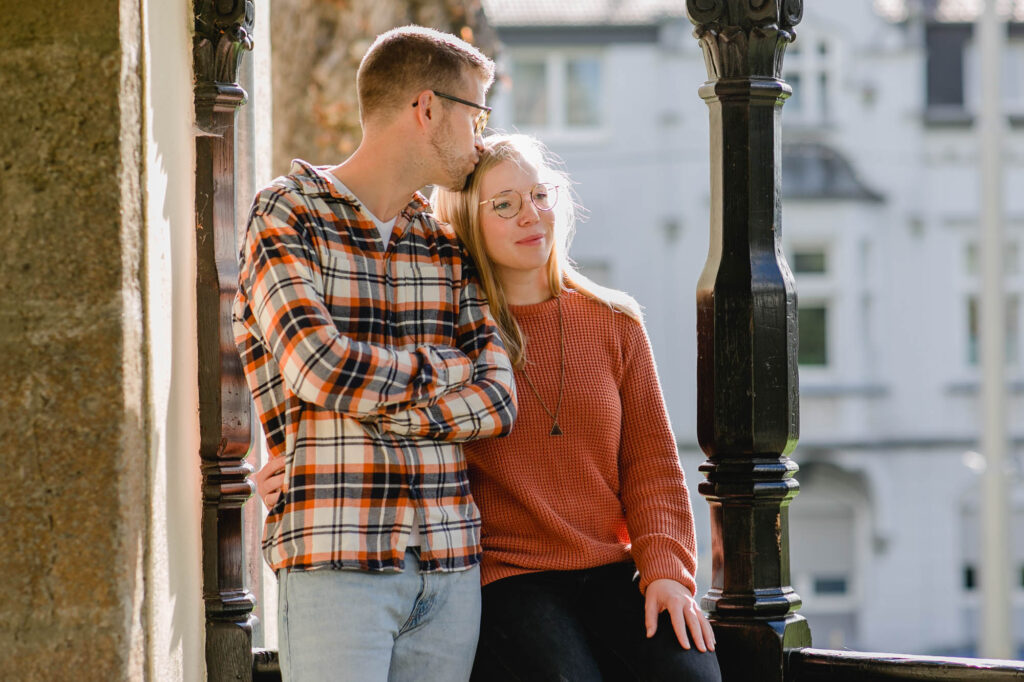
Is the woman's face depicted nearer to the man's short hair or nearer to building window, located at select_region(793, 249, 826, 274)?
the man's short hair

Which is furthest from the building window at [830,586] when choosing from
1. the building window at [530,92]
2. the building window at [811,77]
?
the building window at [530,92]

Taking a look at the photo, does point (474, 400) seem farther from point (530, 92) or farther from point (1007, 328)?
point (1007, 328)

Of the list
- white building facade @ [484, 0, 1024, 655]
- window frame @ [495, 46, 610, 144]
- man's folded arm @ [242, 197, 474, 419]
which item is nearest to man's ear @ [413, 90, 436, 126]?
man's folded arm @ [242, 197, 474, 419]

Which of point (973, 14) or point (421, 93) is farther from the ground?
point (973, 14)

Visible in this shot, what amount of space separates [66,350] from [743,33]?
4.13ft

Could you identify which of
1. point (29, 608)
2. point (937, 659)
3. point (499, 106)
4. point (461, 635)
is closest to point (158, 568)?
point (29, 608)

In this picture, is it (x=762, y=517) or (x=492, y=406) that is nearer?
(x=492, y=406)

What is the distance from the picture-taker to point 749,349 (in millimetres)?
2549

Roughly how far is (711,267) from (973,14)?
16.0 m

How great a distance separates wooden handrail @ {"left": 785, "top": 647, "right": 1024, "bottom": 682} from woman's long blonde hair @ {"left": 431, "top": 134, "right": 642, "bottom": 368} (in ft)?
2.22

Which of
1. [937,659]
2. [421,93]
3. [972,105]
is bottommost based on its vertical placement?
[937,659]

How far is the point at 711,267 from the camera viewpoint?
8.52ft

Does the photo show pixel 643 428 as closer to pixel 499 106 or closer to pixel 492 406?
pixel 492 406

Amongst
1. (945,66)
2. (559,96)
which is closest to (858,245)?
(945,66)
